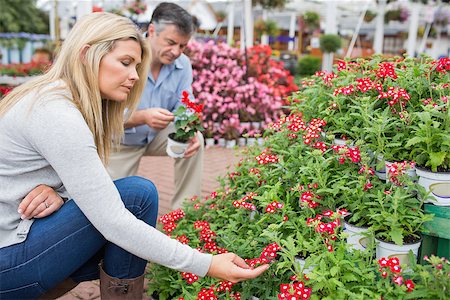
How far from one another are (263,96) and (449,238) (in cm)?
496

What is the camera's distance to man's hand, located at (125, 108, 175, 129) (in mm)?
2732

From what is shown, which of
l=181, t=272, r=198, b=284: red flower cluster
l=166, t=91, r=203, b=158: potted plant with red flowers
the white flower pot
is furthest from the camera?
the white flower pot

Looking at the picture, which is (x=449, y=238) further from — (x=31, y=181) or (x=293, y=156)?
(x=31, y=181)

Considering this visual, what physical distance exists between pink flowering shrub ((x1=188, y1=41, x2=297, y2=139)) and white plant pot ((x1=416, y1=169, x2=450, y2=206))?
4.37 metres

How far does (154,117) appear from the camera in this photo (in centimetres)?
273

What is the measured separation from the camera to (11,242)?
1.62m

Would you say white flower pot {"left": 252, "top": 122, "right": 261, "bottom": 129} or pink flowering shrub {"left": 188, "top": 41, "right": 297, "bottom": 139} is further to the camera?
white flower pot {"left": 252, "top": 122, "right": 261, "bottom": 129}

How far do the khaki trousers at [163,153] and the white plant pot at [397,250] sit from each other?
163 cm

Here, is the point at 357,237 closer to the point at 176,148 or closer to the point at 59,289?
the point at 59,289

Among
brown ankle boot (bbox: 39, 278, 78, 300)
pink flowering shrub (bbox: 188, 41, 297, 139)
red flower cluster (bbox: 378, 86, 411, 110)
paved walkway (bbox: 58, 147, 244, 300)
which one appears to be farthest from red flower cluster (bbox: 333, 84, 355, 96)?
pink flowering shrub (bbox: 188, 41, 297, 139)

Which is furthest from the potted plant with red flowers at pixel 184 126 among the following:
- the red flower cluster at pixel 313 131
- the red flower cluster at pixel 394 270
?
the red flower cluster at pixel 394 270

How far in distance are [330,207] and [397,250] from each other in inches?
11.7

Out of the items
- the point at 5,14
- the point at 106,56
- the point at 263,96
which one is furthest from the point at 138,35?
the point at 5,14

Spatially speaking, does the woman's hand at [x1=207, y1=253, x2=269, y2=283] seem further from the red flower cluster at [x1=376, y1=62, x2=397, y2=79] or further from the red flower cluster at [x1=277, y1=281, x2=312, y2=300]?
the red flower cluster at [x1=376, y1=62, x2=397, y2=79]
